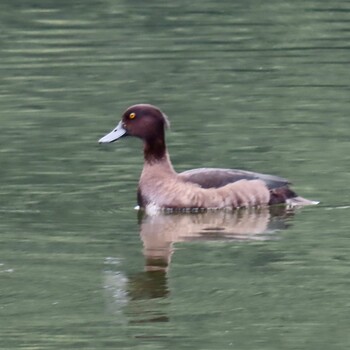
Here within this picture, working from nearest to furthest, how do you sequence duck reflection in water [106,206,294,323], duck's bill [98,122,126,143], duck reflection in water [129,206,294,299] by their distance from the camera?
duck reflection in water [106,206,294,323], duck reflection in water [129,206,294,299], duck's bill [98,122,126,143]

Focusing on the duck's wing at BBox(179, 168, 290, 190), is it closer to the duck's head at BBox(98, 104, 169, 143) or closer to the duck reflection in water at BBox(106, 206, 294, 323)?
the duck reflection in water at BBox(106, 206, 294, 323)

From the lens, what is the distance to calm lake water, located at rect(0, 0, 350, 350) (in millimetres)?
12047

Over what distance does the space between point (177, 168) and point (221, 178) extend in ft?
5.49

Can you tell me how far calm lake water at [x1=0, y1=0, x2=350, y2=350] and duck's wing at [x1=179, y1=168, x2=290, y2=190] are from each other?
0.37m

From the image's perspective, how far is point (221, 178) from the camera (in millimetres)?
16469

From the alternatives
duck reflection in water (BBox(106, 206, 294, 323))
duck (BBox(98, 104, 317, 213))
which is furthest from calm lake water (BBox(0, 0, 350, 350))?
duck (BBox(98, 104, 317, 213))

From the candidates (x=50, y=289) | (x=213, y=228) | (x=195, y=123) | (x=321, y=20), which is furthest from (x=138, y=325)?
(x=321, y=20)

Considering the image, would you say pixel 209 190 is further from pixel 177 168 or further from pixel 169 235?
pixel 177 168

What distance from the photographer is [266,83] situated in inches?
910

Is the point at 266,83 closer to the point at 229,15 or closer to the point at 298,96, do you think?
the point at 298,96

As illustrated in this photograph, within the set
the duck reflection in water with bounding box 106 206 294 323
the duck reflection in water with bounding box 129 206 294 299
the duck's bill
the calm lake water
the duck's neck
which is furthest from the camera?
the duck's bill

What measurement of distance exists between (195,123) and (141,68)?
510 cm

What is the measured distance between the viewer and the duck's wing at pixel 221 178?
1645cm

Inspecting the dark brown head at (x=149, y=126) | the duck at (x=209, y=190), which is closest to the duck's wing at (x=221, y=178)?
the duck at (x=209, y=190)
